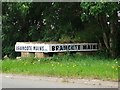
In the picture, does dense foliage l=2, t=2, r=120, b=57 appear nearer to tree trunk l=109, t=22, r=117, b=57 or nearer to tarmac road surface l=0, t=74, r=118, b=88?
tree trunk l=109, t=22, r=117, b=57

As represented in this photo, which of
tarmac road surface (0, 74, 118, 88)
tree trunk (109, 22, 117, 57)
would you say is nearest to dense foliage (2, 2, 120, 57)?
tree trunk (109, 22, 117, 57)

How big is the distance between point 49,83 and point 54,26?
9.31m

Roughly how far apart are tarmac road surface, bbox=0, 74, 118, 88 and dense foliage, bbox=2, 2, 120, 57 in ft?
16.4

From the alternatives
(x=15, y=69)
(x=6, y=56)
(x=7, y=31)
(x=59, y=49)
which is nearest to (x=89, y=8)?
(x=15, y=69)

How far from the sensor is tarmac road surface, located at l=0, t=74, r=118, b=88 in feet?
37.0

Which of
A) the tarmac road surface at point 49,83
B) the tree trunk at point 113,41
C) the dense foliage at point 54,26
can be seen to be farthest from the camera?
the dense foliage at point 54,26

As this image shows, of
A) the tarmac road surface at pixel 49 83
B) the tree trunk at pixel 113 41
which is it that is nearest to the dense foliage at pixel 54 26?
the tree trunk at pixel 113 41

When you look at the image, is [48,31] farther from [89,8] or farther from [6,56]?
[89,8]

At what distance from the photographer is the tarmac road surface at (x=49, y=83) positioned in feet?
37.0

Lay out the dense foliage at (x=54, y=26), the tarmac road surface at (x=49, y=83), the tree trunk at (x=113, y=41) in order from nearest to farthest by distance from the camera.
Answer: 1. the tarmac road surface at (x=49, y=83)
2. the tree trunk at (x=113, y=41)
3. the dense foliage at (x=54, y=26)

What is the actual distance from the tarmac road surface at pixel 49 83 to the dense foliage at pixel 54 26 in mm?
4996

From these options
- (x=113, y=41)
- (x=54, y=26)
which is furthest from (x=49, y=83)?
(x=54, y=26)

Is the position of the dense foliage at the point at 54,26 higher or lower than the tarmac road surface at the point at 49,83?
higher

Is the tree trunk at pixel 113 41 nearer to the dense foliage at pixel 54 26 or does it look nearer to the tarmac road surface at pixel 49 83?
the dense foliage at pixel 54 26
